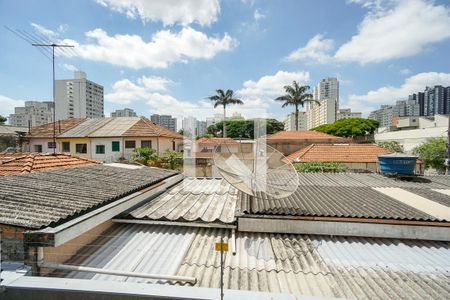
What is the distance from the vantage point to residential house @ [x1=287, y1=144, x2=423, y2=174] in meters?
18.6

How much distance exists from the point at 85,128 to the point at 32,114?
81726 mm

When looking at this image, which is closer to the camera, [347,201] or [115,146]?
[347,201]

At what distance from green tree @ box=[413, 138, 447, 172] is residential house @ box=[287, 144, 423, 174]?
24.8ft

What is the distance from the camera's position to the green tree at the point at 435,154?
75.6ft

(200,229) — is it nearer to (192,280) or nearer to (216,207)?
(216,207)

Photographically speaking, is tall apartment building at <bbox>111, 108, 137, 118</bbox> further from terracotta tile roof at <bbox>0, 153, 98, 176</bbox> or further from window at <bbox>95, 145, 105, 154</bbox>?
terracotta tile roof at <bbox>0, 153, 98, 176</bbox>

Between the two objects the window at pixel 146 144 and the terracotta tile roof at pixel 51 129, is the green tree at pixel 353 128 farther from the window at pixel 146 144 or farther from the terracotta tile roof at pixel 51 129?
the terracotta tile roof at pixel 51 129

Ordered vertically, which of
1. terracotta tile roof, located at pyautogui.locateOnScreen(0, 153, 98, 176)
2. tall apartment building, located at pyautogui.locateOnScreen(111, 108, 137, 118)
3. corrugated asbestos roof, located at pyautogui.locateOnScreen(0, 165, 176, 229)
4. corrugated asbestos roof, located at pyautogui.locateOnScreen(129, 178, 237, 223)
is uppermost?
tall apartment building, located at pyautogui.locateOnScreen(111, 108, 137, 118)

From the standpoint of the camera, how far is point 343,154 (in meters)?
19.9

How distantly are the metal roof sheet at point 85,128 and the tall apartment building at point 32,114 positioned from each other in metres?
68.5

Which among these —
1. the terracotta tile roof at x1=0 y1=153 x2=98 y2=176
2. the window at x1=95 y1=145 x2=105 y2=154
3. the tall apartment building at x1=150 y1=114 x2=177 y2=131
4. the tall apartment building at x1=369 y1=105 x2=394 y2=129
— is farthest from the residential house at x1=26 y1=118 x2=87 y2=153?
the tall apartment building at x1=369 y1=105 x2=394 y2=129

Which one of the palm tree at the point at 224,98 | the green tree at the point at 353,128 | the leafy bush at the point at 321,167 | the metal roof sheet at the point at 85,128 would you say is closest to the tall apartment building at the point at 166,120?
the palm tree at the point at 224,98

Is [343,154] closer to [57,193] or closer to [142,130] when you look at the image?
[57,193]

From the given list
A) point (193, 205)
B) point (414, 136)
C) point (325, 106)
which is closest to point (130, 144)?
point (193, 205)
